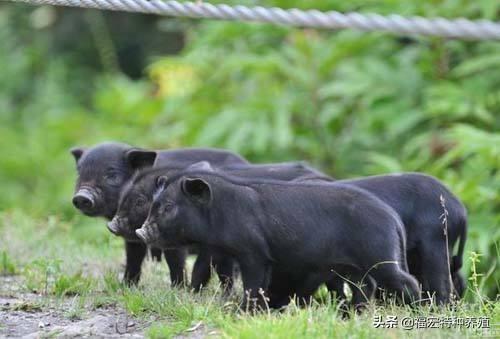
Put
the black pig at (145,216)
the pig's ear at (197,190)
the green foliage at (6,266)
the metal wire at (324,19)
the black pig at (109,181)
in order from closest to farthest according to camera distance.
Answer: the metal wire at (324,19) < the pig's ear at (197,190) < the black pig at (145,216) < the black pig at (109,181) < the green foliage at (6,266)

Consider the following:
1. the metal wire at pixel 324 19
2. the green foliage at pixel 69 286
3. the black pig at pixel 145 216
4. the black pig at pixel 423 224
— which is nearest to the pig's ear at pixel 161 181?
the black pig at pixel 145 216

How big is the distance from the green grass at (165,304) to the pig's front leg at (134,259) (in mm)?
88

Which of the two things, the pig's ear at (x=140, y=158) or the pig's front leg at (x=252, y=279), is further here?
the pig's ear at (x=140, y=158)

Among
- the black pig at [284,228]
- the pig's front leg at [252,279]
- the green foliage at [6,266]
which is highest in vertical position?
the black pig at [284,228]

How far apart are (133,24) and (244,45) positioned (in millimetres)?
7393

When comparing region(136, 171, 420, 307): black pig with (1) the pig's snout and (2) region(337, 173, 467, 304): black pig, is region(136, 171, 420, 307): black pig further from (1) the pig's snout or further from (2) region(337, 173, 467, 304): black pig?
(1) the pig's snout

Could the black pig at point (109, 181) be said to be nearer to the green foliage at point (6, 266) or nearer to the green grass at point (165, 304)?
the green grass at point (165, 304)

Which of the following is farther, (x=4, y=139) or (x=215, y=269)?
(x=4, y=139)

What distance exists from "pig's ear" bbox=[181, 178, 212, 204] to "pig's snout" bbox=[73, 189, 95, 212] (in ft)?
4.15

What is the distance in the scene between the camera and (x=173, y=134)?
1438cm

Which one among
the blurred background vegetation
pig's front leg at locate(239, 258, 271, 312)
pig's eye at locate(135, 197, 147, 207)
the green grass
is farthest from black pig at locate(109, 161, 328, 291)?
the blurred background vegetation

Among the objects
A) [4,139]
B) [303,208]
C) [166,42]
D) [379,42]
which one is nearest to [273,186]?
[303,208]

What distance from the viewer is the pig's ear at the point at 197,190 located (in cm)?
664

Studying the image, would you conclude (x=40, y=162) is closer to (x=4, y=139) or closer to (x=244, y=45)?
(x=4, y=139)
